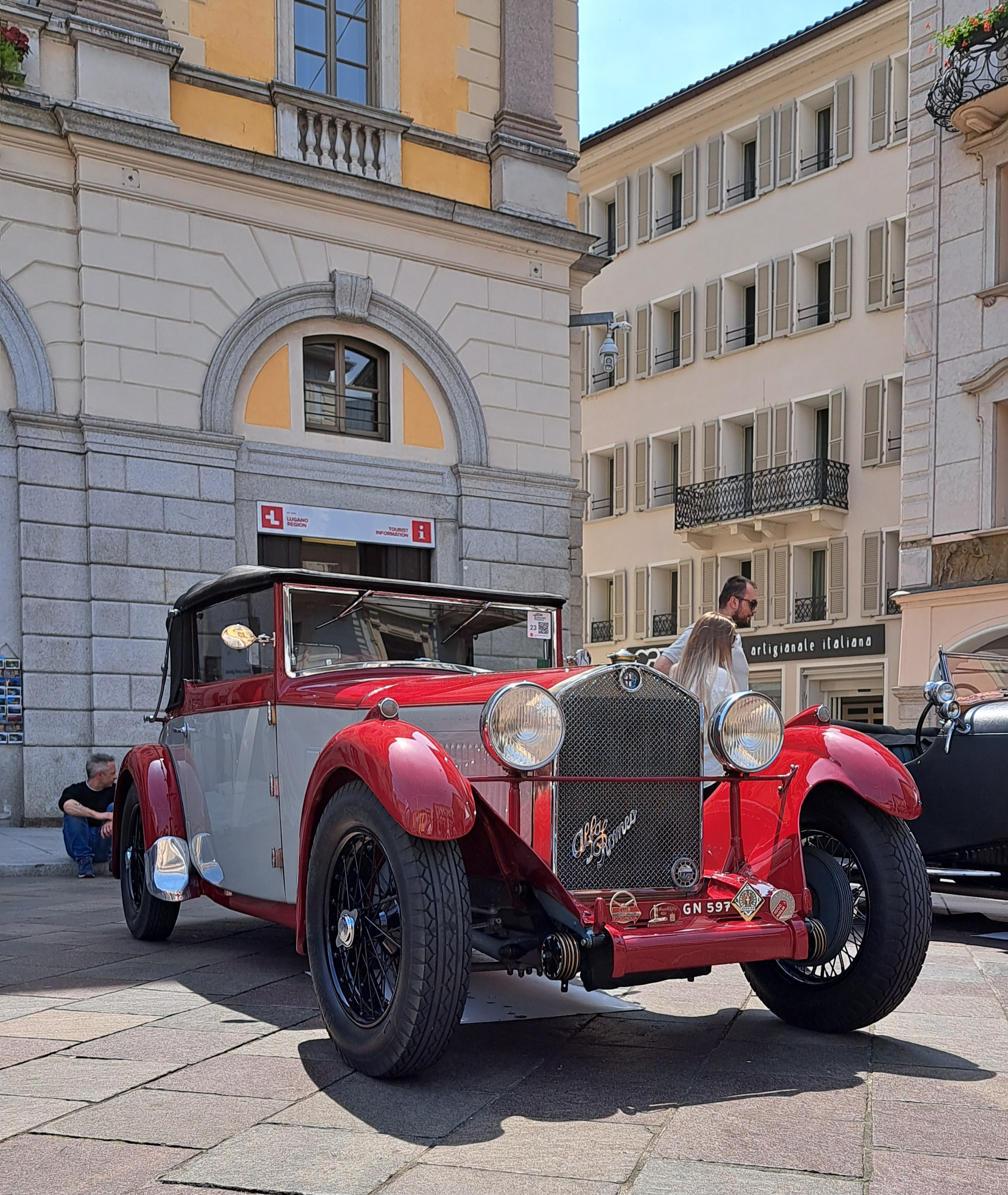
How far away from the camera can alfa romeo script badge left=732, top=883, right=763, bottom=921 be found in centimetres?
426

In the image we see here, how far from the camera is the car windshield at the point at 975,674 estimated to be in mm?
Answer: 8016

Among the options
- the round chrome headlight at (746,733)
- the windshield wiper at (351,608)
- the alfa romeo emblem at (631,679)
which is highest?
the windshield wiper at (351,608)

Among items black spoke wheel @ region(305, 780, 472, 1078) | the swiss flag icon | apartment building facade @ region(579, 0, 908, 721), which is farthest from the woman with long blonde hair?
apartment building facade @ region(579, 0, 908, 721)

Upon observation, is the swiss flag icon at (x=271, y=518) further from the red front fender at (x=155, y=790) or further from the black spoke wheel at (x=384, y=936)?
the black spoke wheel at (x=384, y=936)

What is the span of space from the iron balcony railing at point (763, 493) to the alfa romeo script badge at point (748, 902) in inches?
909

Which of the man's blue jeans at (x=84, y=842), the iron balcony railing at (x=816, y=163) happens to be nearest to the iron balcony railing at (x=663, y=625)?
the iron balcony railing at (x=816, y=163)

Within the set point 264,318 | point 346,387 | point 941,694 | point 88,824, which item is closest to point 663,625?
point 346,387

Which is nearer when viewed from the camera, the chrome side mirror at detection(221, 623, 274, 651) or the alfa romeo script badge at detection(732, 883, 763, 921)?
the alfa romeo script badge at detection(732, 883, 763, 921)

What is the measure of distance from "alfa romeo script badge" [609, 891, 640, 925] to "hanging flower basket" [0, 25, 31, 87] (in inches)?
454

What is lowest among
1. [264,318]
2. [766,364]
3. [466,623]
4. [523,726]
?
[523,726]

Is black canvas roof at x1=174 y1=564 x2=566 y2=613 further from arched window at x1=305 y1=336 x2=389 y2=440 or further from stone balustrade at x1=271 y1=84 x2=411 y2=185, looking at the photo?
stone balustrade at x1=271 y1=84 x2=411 y2=185

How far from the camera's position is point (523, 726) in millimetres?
4137

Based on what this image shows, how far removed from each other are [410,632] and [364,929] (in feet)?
6.24

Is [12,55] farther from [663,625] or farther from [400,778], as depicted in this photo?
[663,625]
